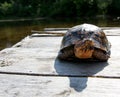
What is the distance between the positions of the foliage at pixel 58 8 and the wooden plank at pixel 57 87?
103ft

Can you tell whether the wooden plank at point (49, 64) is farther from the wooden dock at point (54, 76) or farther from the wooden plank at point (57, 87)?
the wooden plank at point (57, 87)

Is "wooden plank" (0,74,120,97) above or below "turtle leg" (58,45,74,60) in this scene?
below

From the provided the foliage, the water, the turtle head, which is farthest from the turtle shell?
the foliage

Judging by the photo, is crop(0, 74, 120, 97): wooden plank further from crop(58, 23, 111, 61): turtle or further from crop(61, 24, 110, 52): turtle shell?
crop(61, 24, 110, 52): turtle shell

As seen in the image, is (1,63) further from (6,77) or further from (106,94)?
(106,94)

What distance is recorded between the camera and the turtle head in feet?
9.71

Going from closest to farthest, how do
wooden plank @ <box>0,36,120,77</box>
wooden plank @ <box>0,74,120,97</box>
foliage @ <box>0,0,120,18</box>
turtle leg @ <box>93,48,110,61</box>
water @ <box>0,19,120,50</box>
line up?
wooden plank @ <box>0,74,120,97</box>, wooden plank @ <box>0,36,120,77</box>, turtle leg @ <box>93,48,110,61</box>, water @ <box>0,19,120,50</box>, foliage @ <box>0,0,120,18</box>

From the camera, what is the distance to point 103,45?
11.1 feet

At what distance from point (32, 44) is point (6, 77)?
194cm

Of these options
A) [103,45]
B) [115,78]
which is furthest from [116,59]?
→ [115,78]

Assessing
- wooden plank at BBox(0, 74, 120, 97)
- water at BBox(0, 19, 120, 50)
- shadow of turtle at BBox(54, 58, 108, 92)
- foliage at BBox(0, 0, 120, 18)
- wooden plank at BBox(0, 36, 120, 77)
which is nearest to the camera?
wooden plank at BBox(0, 74, 120, 97)

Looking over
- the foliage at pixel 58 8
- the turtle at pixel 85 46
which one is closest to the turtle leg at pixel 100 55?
the turtle at pixel 85 46

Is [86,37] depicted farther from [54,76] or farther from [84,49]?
[54,76]

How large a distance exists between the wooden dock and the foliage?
101 ft
